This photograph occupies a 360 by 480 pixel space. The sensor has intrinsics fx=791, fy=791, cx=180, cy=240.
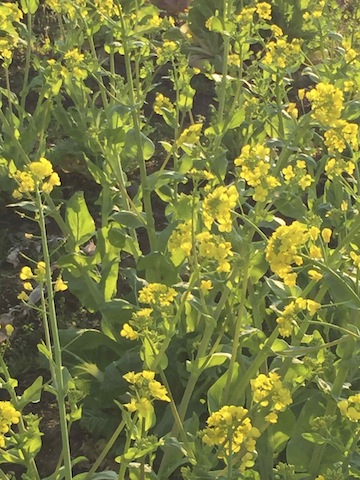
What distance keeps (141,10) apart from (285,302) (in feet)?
4.18

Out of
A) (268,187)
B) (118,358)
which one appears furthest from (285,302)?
(118,358)

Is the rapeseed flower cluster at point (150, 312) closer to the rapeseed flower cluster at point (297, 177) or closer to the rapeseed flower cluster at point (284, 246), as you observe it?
the rapeseed flower cluster at point (284, 246)

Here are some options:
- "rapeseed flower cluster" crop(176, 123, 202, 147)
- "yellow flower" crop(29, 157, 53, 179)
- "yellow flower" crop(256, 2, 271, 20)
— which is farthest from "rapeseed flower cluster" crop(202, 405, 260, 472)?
"yellow flower" crop(256, 2, 271, 20)

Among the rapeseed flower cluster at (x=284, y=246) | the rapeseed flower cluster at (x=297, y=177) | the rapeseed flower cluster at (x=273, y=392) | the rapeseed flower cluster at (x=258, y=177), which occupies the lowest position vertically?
the rapeseed flower cluster at (x=273, y=392)

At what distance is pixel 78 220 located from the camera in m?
2.29

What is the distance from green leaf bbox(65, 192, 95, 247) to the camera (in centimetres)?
228

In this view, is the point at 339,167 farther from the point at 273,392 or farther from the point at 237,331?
the point at 273,392

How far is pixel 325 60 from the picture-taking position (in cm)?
279

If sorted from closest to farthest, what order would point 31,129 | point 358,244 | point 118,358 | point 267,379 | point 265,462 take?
1. point 267,379
2. point 265,462
3. point 358,244
4. point 118,358
5. point 31,129

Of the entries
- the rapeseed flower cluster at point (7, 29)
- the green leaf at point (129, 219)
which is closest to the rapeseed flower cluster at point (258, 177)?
the green leaf at point (129, 219)

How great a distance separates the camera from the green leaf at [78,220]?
2279 mm

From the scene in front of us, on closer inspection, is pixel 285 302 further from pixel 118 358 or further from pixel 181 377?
pixel 118 358

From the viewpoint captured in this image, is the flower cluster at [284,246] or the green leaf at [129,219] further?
the green leaf at [129,219]

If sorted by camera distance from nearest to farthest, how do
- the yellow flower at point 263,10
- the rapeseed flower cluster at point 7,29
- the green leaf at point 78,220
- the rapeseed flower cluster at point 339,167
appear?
1. the rapeseed flower cluster at point 339,167
2. the green leaf at point 78,220
3. the rapeseed flower cluster at point 7,29
4. the yellow flower at point 263,10
